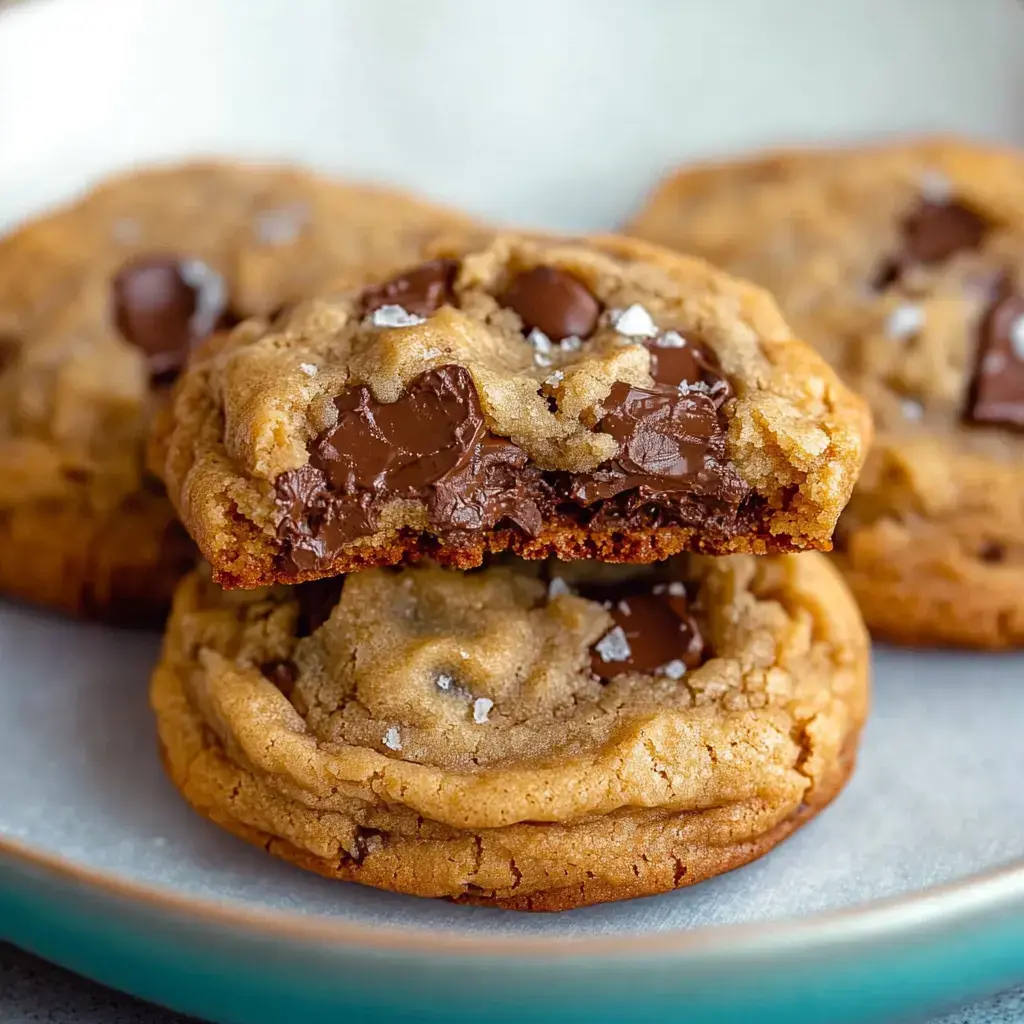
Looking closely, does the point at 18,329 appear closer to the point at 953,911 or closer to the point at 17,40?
the point at 17,40

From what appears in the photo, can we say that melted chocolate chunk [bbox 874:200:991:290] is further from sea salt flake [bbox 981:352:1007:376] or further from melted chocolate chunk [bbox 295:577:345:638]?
melted chocolate chunk [bbox 295:577:345:638]

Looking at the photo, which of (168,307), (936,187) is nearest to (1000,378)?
(936,187)

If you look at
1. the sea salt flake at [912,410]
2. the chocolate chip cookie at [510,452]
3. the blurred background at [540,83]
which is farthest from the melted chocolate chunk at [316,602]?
the blurred background at [540,83]

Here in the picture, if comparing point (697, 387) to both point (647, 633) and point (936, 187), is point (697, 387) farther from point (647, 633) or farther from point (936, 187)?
point (936, 187)

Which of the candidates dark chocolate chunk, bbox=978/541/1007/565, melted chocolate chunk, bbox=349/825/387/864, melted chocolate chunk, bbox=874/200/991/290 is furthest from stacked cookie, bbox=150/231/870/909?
melted chocolate chunk, bbox=874/200/991/290

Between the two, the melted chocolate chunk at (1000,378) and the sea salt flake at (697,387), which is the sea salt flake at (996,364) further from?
the sea salt flake at (697,387)

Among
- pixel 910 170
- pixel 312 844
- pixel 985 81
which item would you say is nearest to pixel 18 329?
pixel 312 844
